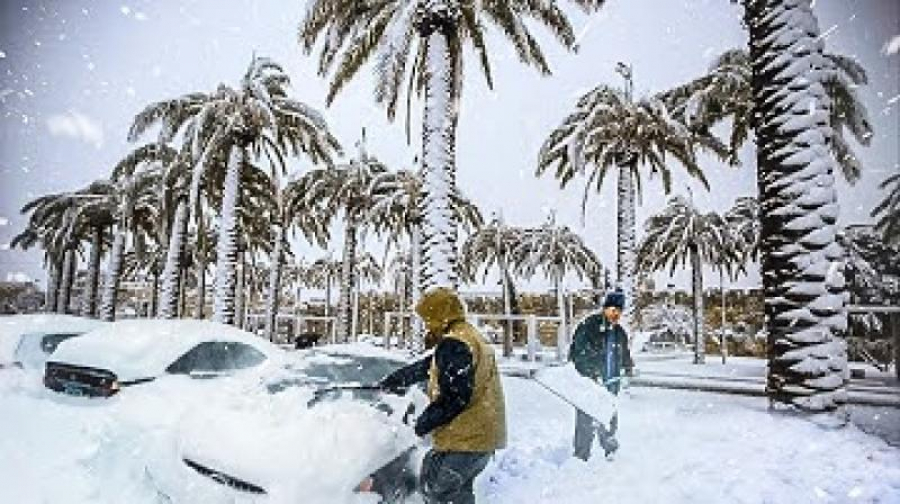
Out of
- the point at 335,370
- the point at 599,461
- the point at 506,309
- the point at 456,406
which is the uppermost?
the point at 506,309

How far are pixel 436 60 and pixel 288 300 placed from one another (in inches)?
1957

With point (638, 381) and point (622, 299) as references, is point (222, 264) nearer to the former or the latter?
point (638, 381)

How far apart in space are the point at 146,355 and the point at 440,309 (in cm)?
446

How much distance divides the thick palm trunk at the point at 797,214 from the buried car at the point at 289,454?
3804mm

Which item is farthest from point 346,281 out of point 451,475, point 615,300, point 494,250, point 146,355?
point 451,475

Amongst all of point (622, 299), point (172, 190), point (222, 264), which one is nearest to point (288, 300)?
point (172, 190)

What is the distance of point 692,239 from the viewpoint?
2264 cm

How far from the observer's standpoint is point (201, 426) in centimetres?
389

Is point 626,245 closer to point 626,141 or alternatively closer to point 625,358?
point 626,141

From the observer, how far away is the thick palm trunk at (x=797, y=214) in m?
5.53

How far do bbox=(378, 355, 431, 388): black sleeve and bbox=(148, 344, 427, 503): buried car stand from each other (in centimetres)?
21

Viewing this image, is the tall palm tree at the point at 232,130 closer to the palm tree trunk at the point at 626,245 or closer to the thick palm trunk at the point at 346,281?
the thick palm trunk at the point at 346,281

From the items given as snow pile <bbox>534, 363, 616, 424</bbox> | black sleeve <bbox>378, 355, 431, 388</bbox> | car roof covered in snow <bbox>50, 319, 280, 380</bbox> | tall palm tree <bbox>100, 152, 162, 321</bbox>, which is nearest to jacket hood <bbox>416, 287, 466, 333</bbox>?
black sleeve <bbox>378, 355, 431, 388</bbox>

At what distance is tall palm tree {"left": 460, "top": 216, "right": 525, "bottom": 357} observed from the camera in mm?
25186
